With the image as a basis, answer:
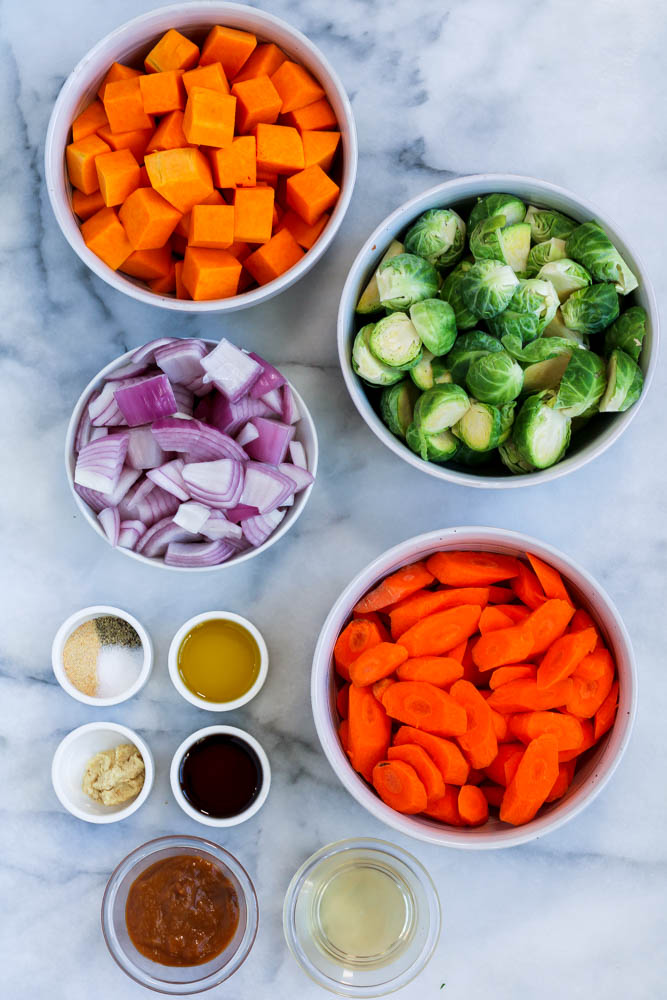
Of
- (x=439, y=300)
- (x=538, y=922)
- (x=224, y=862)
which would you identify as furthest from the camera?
(x=538, y=922)

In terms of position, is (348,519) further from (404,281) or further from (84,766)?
(84,766)

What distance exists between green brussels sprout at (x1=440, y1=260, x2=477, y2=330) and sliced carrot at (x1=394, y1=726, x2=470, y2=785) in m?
0.83

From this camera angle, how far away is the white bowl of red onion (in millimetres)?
1777

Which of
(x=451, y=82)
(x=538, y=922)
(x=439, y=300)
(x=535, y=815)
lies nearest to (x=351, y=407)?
(x=439, y=300)

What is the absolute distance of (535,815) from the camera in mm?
1779

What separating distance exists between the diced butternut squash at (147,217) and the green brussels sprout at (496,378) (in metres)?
0.68

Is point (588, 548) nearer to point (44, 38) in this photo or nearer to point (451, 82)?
point (451, 82)

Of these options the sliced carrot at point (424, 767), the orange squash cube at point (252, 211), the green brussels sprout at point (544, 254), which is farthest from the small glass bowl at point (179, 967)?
the green brussels sprout at point (544, 254)

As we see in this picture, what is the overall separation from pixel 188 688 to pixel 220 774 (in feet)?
0.68

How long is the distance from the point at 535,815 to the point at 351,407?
3.23ft

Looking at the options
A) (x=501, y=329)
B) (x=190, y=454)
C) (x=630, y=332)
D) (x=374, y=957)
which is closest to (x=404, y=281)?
(x=501, y=329)

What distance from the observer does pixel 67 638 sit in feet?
6.46

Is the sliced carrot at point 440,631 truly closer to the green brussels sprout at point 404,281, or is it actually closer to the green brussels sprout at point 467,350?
the green brussels sprout at point 467,350

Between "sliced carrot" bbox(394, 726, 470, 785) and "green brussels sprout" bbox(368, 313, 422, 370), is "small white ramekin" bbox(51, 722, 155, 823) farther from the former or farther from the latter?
"green brussels sprout" bbox(368, 313, 422, 370)
